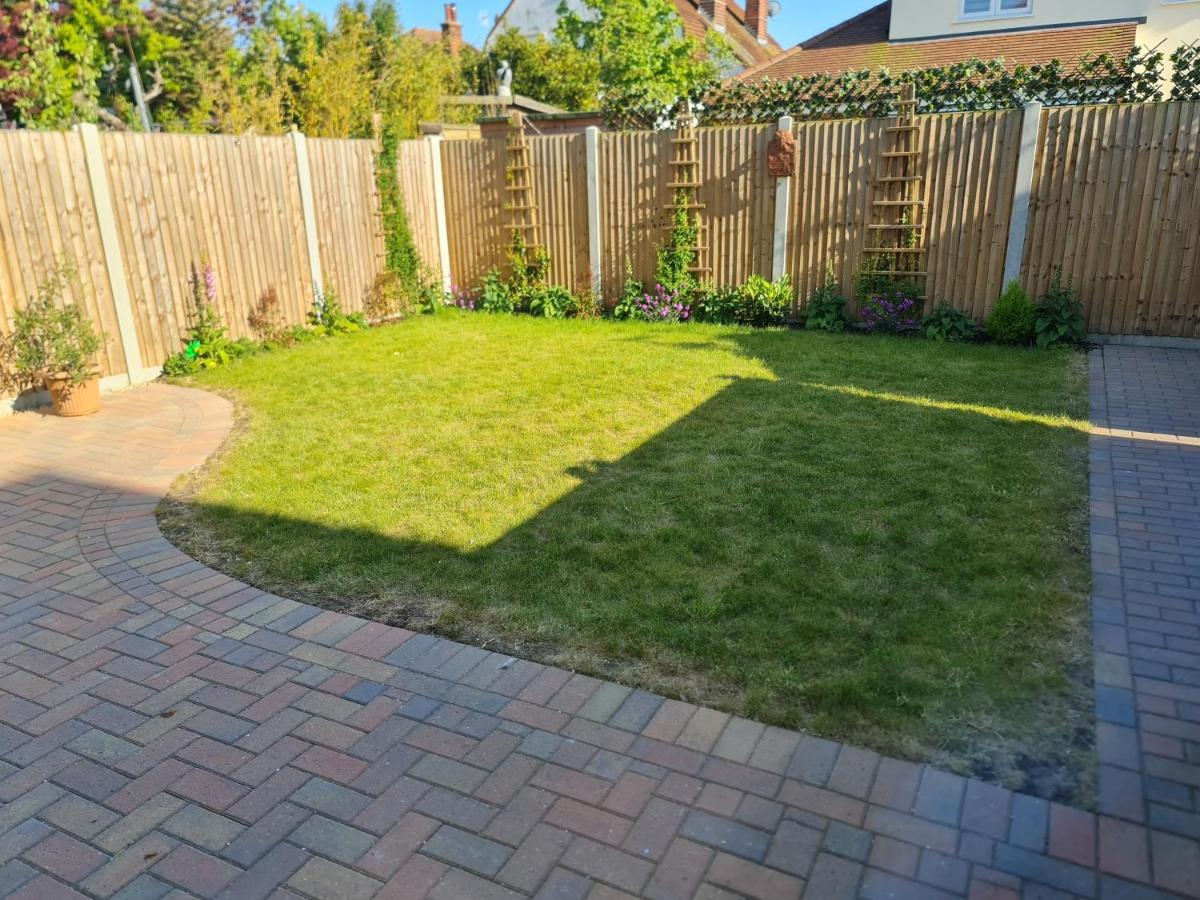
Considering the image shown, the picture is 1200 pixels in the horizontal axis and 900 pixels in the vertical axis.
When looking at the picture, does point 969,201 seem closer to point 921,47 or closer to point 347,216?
point 347,216

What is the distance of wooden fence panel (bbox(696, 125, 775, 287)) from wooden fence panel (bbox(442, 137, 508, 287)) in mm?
2858

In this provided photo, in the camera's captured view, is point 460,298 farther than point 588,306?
Yes

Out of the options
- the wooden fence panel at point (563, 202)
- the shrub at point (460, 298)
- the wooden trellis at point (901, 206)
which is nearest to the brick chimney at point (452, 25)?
the shrub at point (460, 298)

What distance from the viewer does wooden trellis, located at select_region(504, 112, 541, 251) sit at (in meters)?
10.8

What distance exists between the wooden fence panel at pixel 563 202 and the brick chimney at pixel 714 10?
20287 mm

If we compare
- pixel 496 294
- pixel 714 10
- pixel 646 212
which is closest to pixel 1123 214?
pixel 646 212

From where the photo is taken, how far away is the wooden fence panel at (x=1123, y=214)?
25.7 ft

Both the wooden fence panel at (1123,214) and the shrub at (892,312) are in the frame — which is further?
the shrub at (892,312)

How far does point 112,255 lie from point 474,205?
4.90m

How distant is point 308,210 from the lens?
9.59m

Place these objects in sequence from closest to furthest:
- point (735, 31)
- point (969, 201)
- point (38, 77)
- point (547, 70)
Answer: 1. point (969, 201)
2. point (38, 77)
3. point (547, 70)
4. point (735, 31)

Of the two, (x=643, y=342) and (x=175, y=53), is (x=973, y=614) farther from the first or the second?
(x=175, y=53)

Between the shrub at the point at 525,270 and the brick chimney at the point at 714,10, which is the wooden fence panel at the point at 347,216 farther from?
the brick chimney at the point at 714,10

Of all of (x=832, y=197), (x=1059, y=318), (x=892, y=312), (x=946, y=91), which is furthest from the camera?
(x=832, y=197)
